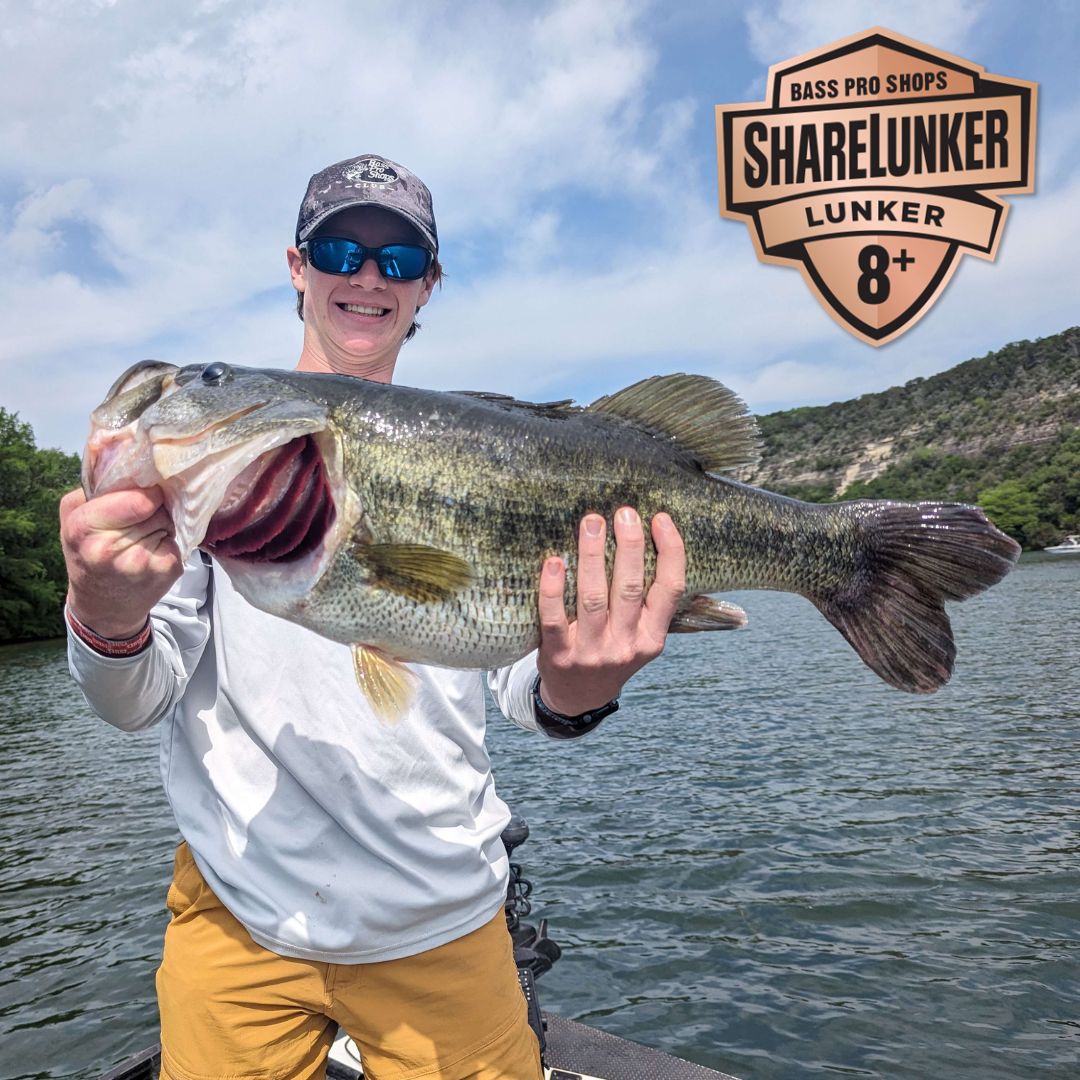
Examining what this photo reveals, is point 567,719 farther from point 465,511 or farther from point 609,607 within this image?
point 465,511

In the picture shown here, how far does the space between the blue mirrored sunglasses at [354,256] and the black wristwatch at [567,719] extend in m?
1.85

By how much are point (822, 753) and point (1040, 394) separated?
5237 inches

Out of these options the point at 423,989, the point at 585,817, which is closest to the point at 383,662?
the point at 423,989

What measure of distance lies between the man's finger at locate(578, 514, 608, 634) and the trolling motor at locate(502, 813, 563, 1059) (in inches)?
73.6

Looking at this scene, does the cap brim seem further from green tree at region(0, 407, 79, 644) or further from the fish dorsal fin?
green tree at region(0, 407, 79, 644)

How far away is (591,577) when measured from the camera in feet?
8.82

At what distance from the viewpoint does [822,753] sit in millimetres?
16250

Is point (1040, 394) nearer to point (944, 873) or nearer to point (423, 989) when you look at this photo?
point (944, 873)

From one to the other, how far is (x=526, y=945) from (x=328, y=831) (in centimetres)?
246

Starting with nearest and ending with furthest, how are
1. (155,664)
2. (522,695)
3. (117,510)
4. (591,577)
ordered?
(117,510), (155,664), (591,577), (522,695)

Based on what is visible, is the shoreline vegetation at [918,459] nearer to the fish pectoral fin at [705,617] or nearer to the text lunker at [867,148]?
the text lunker at [867,148]

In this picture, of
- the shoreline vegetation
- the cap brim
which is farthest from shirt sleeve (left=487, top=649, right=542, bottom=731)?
the shoreline vegetation

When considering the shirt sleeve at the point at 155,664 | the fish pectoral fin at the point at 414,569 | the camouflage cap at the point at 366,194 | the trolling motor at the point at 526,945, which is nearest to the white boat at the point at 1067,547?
the trolling motor at the point at 526,945

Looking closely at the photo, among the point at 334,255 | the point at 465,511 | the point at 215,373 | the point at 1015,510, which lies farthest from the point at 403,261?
the point at 1015,510
